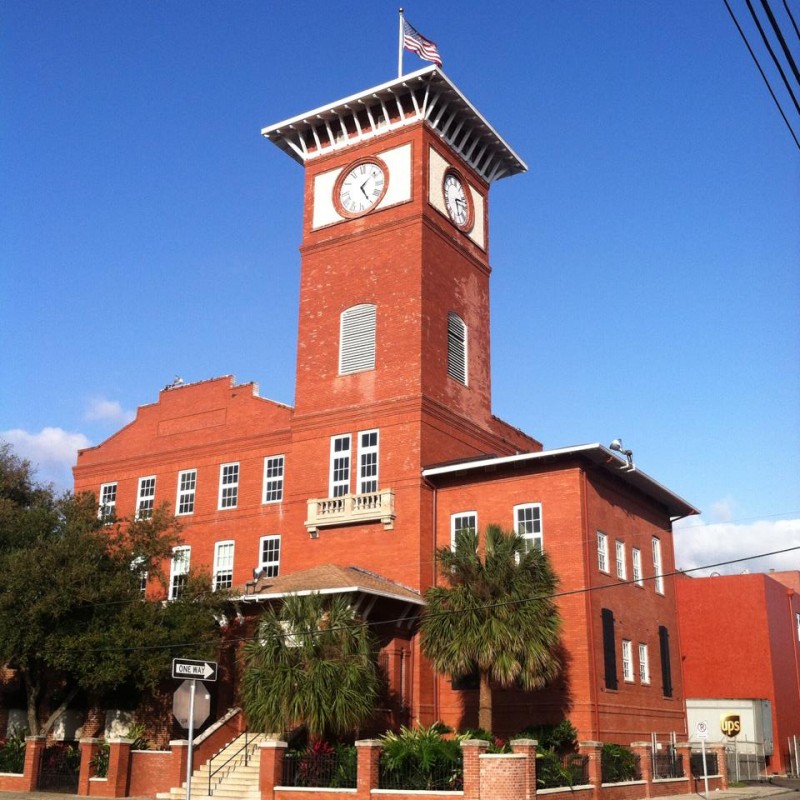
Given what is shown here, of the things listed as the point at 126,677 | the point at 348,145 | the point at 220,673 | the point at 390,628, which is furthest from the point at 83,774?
the point at 348,145

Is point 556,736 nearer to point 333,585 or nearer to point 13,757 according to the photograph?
point 333,585

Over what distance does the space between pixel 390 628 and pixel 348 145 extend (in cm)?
2061

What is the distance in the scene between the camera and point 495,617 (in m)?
27.6

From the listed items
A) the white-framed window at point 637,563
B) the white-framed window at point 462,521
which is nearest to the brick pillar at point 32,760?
the white-framed window at point 462,521

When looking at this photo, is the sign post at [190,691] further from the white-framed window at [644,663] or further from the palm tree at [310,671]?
the white-framed window at [644,663]

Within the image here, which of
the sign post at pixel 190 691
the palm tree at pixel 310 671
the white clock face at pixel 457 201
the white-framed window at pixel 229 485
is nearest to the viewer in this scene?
the sign post at pixel 190 691

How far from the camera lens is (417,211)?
126ft

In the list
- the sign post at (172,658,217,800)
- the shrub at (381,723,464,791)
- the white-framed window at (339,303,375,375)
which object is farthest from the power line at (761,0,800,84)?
the white-framed window at (339,303,375,375)

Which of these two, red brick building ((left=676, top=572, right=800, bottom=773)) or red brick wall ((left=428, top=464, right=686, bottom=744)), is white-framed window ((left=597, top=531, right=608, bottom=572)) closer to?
red brick wall ((left=428, top=464, right=686, bottom=744))

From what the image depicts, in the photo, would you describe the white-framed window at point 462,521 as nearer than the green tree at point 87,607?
No

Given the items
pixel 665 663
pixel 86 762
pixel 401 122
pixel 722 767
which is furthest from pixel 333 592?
pixel 401 122

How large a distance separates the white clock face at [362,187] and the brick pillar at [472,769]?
77.2 ft

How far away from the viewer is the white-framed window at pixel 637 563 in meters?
37.0

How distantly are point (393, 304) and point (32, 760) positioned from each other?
65.9ft
